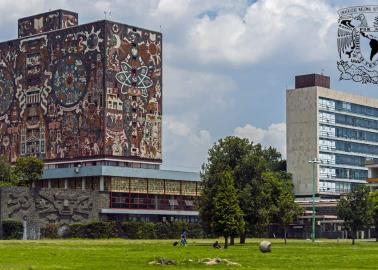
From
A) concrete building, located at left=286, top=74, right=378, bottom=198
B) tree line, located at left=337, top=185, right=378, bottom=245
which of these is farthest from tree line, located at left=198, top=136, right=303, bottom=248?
concrete building, located at left=286, top=74, right=378, bottom=198

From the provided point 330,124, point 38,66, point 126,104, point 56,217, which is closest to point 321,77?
point 330,124

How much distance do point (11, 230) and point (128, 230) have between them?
23557mm

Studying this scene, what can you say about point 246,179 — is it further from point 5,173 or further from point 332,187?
point 332,187

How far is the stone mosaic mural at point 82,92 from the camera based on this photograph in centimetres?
16162

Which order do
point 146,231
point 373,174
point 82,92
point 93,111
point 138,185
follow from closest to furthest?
point 146,231
point 138,185
point 93,111
point 82,92
point 373,174

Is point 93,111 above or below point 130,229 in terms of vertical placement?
above

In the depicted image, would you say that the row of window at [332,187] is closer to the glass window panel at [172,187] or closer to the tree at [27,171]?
the glass window panel at [172,187]

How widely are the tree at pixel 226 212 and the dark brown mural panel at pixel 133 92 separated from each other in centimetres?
6533

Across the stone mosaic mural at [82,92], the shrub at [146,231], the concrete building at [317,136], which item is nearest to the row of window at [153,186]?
the stone mosaic mural at [82,92]

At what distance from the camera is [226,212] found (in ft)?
316

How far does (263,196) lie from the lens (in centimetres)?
11650

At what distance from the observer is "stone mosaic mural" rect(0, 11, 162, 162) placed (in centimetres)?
16162

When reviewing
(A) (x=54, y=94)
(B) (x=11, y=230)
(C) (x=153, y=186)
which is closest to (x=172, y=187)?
(C) (x=153, y=186)

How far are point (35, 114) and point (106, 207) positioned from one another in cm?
3306
